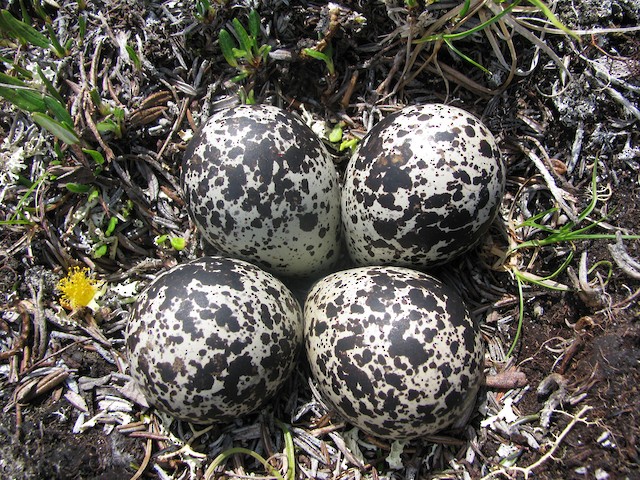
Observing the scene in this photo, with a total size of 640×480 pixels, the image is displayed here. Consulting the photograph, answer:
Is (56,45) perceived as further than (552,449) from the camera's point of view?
Yes

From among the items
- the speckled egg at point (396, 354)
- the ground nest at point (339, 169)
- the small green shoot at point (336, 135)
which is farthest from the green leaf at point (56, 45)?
the speckled egg at point (396, 354)

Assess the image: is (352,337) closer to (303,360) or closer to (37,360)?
(303,360)

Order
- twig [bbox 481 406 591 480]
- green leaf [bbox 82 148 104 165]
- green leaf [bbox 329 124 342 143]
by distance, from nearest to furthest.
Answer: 1. twig [bbox 481 406 591 480]
2. green leaf [bbox 82 148 104 165]
3. green leaf [bbox 329 124 342 143]

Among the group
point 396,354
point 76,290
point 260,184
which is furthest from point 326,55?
point 76,290

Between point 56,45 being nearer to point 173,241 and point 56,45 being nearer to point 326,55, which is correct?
point 173,241

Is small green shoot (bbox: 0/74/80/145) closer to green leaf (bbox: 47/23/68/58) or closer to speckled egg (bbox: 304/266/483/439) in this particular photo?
green leaf (bbox: 47/23/68/58)

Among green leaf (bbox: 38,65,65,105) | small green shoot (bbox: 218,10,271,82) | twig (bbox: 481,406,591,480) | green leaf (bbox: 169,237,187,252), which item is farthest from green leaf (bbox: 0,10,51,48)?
twig (bbox: 481,406,591,480)
